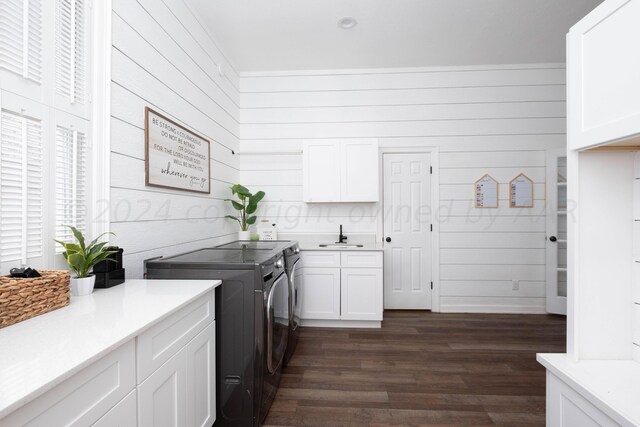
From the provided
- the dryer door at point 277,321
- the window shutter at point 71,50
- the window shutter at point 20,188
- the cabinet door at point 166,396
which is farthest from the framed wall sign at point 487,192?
the window shutter at point 20,188

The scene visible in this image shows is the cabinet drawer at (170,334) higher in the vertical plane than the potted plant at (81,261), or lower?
lower

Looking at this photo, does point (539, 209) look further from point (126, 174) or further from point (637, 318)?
point (126, 174)

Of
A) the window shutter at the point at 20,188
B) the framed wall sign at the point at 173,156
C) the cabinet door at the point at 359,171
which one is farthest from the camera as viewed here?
the cabinet door at the point at 359,171

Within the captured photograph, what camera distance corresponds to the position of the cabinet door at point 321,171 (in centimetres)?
368

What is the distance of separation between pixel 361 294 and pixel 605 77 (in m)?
2.74

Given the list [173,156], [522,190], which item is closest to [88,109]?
[173,156]

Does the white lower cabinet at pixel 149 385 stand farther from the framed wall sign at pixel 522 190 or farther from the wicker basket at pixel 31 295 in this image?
the framed wall sign at pixel 522 190

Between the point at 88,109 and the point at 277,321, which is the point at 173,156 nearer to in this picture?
the point at 88,109

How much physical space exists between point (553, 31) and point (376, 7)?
189 cm

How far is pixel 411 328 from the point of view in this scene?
3393mm

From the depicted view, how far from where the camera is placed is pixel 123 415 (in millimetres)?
967

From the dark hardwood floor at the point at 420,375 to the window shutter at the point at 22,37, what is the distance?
2.15 metres

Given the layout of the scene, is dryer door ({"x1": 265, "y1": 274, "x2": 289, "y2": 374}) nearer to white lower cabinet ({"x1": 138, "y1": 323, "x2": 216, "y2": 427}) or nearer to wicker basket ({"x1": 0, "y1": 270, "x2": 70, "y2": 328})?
white lower cabinet ({"x1": 138, "y1": 323, "x2": 216, "y2": 427})

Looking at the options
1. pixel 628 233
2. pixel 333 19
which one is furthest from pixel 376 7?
pixel 628 233
